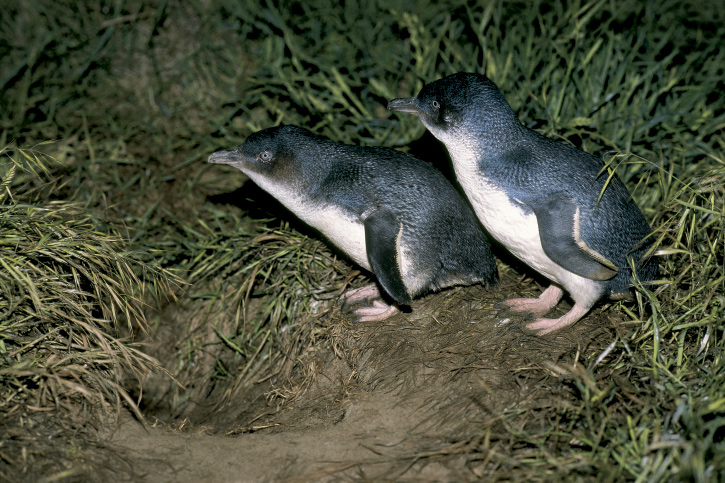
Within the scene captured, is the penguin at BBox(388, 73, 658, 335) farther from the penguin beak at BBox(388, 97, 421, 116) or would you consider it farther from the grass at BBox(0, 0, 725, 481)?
the grass at BBox(0, 0, 725, 481)

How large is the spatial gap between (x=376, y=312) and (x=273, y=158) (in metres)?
0.86

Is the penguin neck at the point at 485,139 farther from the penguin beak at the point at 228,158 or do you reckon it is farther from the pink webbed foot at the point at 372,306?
the penguin beak at the point at 228,158

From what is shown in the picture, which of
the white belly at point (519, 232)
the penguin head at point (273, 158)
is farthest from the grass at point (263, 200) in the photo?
the penguin head at point (273, 158)

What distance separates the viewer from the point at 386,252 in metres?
2.67

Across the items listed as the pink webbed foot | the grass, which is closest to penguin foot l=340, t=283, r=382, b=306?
the pink webbed foot

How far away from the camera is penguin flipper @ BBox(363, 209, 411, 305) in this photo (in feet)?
8.70

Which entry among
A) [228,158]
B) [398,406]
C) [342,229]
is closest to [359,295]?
[342,229]

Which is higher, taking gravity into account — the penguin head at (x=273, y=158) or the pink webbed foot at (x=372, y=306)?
the penguin head at (x=273, y=158)

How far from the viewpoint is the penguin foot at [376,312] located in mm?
2945

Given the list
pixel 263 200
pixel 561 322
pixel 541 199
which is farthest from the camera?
pixel 263 200

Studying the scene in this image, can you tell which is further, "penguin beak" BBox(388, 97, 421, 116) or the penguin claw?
the penguin claw

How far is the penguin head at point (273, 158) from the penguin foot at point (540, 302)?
43.2 inches

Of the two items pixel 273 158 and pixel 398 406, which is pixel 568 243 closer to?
pixel 398 406

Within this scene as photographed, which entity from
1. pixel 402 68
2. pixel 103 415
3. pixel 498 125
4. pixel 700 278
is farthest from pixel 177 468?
pixel 402 68
